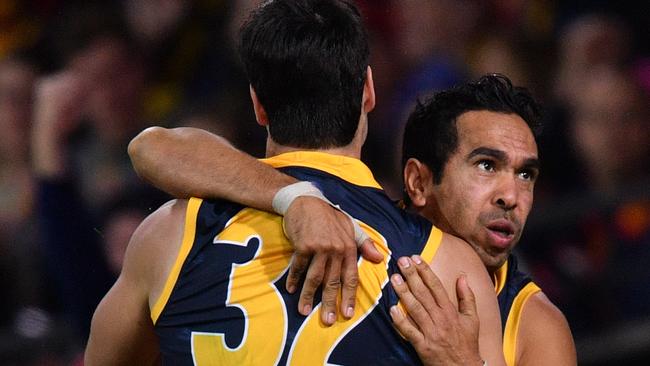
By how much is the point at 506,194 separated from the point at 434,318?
656 millimetres

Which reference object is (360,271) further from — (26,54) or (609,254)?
(26,54)

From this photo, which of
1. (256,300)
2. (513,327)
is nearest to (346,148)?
(256,300)

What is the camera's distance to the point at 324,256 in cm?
225

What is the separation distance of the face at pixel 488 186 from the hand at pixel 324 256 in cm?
70

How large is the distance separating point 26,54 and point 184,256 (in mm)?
4838

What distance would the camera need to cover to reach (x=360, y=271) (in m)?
2.31

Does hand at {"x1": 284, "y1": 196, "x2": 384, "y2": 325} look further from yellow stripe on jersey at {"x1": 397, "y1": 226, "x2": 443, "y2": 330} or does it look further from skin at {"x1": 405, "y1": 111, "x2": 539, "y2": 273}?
skin at {"x1": 405, "y1": 111, "x2": 539, "y2": 273}

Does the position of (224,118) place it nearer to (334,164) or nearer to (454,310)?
(334,164)

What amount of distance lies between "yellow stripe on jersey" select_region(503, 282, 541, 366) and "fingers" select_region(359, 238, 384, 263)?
585 mm

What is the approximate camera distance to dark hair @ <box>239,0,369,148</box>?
243 centimetres

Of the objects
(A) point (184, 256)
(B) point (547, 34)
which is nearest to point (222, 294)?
(A) point (184, 256)

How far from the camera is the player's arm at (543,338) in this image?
2.71m

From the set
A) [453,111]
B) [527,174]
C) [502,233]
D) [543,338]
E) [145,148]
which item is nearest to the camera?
[145,148]

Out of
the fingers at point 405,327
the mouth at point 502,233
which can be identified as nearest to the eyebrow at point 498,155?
the mouth at point 502,233
